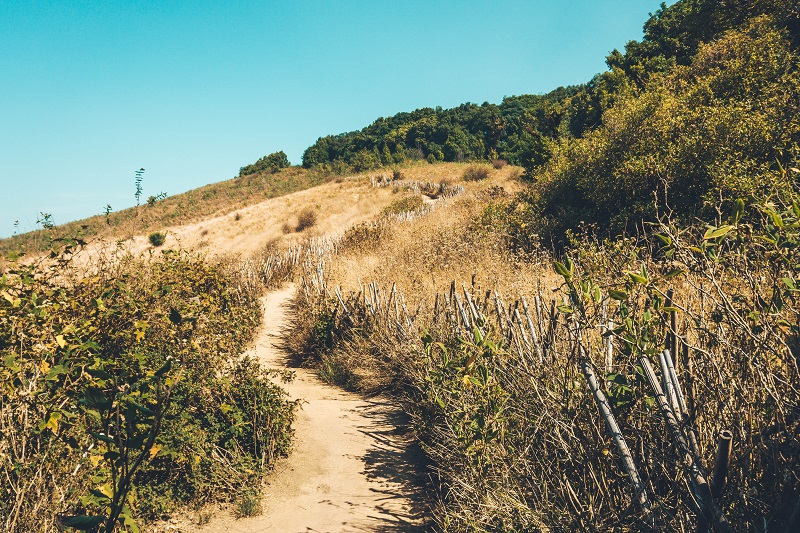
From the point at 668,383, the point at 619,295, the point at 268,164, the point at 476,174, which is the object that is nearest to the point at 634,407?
the point at 668,383

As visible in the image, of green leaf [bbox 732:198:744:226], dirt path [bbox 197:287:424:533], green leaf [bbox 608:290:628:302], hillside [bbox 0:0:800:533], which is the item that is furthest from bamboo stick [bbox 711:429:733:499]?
dirt path [bbox 197:287:424:533]

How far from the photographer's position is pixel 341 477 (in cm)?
426

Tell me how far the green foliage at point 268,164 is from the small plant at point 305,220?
3407 cm

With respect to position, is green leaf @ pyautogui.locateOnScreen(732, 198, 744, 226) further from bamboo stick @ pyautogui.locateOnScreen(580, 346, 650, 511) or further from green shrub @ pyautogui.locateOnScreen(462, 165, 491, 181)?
green shrub @ pyautogui.locateOnScreen(462, 165, 491, 181)

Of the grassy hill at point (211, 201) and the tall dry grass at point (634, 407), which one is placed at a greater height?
the grassy hill at point (211, 201)

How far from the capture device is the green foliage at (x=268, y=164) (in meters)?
57.7

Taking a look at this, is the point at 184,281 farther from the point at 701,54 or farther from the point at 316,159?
the point at 316,159

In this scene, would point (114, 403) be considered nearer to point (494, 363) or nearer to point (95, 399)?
point (95, 399)

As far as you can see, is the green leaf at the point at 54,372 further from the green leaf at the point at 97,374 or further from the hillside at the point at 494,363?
the green leaf at the point at 97,374

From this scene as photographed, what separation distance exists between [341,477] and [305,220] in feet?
68.7

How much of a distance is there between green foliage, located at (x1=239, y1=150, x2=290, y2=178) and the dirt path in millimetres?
54411

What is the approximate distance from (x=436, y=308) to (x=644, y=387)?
3656mm

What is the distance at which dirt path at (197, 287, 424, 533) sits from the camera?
11.7 feet

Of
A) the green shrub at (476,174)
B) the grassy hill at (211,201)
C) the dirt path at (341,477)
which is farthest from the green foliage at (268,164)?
the dirt path at (341,477)
